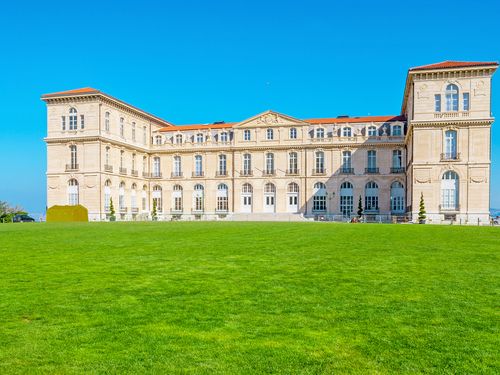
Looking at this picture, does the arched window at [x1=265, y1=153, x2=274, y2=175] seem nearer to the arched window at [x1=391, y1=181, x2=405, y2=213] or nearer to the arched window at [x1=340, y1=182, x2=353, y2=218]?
the arched window at [x1=340, y1=182, x2=353, y2=218]

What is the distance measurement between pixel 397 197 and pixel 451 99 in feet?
46.1

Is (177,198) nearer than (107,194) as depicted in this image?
No

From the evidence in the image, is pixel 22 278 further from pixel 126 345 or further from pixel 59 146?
pixel 59 146

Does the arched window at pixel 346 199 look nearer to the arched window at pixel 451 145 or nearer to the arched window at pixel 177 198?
the arched window at pixel 451 145

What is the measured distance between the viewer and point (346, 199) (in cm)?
4941

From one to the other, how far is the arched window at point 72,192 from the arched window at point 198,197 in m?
14.9

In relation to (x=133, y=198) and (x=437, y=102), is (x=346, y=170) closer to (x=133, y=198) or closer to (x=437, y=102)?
(x=437, y=102)

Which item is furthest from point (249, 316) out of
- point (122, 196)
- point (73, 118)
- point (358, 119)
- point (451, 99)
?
point (358, 119)

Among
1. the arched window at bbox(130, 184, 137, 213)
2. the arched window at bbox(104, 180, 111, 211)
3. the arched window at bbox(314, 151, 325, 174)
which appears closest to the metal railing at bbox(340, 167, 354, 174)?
the arched window at bbox(314, 151, 325, 174)

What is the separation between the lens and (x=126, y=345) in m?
4.50

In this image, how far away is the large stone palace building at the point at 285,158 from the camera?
37.6 m

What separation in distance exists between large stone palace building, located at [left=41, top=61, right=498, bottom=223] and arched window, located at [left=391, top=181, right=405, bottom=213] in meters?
0.12

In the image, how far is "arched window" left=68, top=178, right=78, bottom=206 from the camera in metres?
46.2

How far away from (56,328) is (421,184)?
38.4 meters
